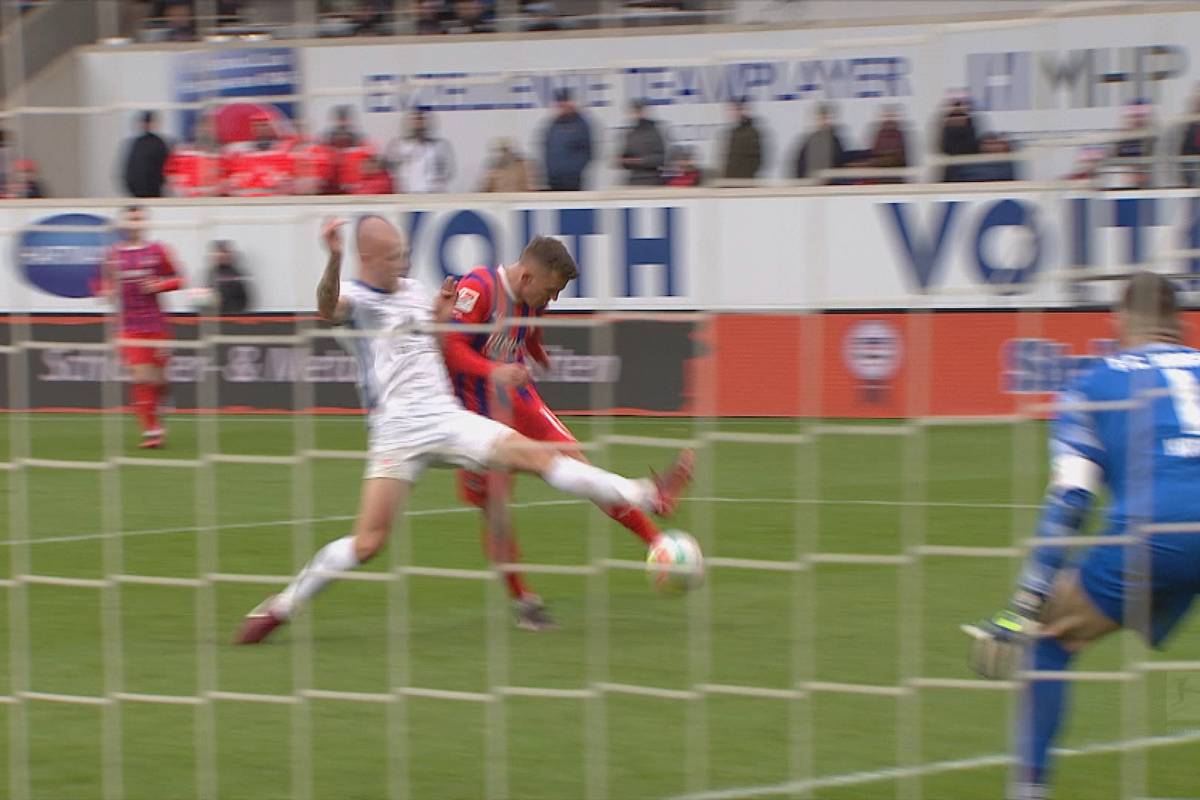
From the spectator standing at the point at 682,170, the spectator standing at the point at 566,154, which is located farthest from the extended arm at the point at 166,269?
the spectator standing at the point at 682,170

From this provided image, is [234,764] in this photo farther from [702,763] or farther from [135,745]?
[702,763]

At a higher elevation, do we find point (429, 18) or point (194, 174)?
point (429, 18)

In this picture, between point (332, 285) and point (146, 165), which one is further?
point (146, 165)

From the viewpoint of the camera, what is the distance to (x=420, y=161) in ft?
49.2

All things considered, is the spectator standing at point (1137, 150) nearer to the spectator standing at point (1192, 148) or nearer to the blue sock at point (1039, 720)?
the spectator standing at point (1192, 148)

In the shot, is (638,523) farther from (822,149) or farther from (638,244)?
(638,244)

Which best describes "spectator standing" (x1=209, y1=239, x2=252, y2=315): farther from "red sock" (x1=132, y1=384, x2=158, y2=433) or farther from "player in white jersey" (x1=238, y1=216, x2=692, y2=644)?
"player in white jersey" (x1=238, y1=216, x2=692, y2=644)

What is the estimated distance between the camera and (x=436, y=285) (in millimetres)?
15297

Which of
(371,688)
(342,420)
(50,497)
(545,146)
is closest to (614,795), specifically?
(371,688)

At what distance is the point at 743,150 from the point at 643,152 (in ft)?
4.60

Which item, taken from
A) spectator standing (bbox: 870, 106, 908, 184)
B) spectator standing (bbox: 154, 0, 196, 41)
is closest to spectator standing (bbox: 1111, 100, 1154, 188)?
spectator standing (bbox: 870, 106, 908, 184)

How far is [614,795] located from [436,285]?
10730 millimetres

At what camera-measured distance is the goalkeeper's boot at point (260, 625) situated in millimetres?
6613

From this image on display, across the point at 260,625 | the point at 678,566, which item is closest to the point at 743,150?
the point at 678,566
